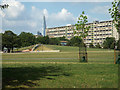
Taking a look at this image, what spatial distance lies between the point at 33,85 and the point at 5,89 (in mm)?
1139

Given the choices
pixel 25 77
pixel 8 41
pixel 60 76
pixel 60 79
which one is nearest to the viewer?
pixel 60 79

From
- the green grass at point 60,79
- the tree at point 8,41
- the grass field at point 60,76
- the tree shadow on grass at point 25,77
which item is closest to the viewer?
the green grass at point 60,79

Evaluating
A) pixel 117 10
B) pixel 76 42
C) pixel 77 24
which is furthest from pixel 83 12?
pixel 76 42

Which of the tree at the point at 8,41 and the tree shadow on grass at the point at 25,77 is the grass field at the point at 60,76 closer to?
the tree shadow on grass at the point at 25,77

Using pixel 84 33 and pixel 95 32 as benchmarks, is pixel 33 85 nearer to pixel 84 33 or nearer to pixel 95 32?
pixel 84 33

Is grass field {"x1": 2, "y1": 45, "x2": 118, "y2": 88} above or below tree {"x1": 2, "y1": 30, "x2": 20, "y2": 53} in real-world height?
below

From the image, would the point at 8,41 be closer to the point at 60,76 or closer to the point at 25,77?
the point at 25,77

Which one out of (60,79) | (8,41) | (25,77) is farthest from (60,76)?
(8,41)

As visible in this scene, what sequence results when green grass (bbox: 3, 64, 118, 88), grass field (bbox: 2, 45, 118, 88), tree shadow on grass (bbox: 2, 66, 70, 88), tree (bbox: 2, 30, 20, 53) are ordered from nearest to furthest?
1. green grass (bbox: 3, 64, 118, 88)
2. grass field (bbox: 2, 45, 118, 88)
3. tree shadow on grass (bbox: 2, 66, 70, 88)
4. tree (bbox: 2, 30, 20, 53)

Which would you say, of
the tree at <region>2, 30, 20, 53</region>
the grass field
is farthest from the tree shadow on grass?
the tree at <region>2, 30, 20, 53</region>

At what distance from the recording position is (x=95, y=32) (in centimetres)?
16000

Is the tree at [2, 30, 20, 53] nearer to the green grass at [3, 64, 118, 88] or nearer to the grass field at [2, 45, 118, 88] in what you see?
the grass field at [2, 45, 118, 88]

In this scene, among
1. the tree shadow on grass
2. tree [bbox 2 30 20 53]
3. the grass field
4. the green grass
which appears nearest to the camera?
the green grass

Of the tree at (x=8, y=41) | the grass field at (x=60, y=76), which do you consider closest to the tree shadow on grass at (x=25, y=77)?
the grass field at (x=60, y=76)
